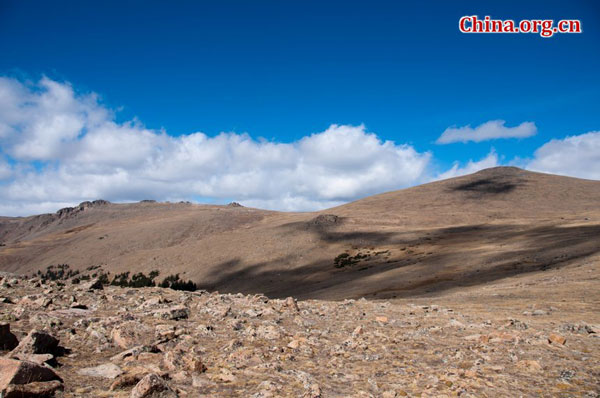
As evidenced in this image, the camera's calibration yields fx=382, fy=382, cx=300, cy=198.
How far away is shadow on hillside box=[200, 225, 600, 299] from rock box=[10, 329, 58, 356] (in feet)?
64.2

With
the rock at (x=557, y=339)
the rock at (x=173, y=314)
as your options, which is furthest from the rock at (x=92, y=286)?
the rock at (x=557, y=339)

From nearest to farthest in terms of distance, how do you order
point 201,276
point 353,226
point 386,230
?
point 201,276, point 386,230, point 353,226

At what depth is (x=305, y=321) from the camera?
35.2 feet

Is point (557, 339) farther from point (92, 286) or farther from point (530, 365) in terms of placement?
point (92, 286)

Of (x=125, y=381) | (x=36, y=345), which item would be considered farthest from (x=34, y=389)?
(x=36, y=345)

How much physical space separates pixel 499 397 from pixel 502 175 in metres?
134

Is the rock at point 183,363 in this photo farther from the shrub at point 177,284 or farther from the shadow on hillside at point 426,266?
the shrub at point 177,284

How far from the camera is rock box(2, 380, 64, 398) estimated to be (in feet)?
15.1

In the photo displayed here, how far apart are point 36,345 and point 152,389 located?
9.12 feet

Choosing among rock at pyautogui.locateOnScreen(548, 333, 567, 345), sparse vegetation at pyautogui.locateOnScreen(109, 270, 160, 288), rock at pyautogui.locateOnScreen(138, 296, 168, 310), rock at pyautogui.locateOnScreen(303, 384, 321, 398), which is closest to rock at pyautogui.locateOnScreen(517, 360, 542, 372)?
rock at pyautogui.locateOnScreen(548, 333, 567, 345)

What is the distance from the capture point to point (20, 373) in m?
4.96

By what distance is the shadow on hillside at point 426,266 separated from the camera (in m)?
26.1

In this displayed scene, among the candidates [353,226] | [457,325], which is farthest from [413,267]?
[353,226]

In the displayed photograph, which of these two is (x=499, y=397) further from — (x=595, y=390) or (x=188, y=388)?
(x=188, y=388)
